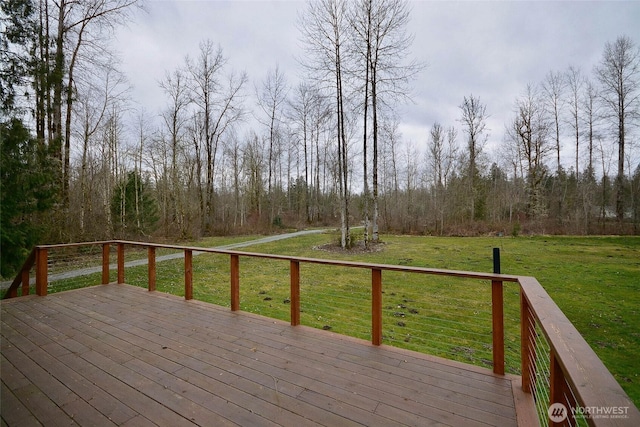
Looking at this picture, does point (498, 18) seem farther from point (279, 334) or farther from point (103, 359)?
point (103, 359)

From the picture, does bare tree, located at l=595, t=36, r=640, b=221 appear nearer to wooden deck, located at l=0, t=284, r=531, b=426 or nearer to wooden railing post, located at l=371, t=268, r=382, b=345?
wooden railing post, located at l=371, t=268, r=382, b=345

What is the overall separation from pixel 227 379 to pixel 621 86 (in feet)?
A: 80.9

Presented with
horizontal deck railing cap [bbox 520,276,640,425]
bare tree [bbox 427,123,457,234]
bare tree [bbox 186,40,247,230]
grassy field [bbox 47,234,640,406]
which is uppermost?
bare tree [bbox 186,40,247,230]

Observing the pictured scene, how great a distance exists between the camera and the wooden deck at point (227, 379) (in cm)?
194

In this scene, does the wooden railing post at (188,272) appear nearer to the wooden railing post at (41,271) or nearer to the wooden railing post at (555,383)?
the wooden railing post at (41,271)

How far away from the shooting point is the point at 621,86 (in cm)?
1661

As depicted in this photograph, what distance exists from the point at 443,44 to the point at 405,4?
2.98 metres

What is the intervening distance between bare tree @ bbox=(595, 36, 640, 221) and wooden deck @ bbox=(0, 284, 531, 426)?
2116cm

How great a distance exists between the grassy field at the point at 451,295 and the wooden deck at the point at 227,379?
108cm

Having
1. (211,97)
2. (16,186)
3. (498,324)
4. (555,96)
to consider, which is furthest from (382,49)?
(555,96)

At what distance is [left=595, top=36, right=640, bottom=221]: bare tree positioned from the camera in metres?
16.1

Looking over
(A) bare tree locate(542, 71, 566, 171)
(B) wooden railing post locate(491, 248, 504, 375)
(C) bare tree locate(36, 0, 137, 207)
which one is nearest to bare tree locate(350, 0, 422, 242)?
(C) bare tree locate(36, 0, 137, 207)

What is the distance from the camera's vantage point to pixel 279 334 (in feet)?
10.8

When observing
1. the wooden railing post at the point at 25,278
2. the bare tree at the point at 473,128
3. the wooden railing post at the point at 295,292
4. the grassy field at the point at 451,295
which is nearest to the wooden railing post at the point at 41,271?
the wooden railing post at the point at 25,278
